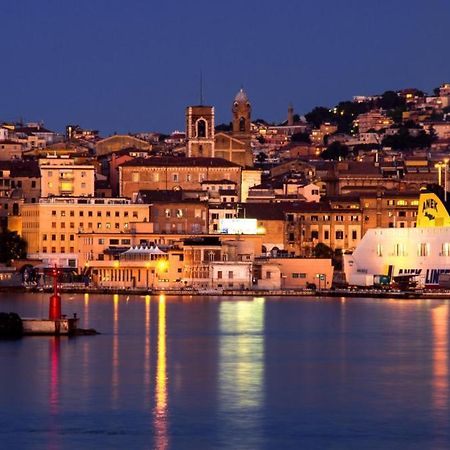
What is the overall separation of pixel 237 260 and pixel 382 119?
74.2m

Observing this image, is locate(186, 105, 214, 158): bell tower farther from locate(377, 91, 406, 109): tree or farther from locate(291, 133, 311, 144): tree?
locate(377, 91, 406, 109): tree

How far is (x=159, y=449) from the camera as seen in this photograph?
84.9 ft

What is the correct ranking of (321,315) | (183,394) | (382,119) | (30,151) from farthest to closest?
(382,119) → (30,151) → (321,315) → (183,394)

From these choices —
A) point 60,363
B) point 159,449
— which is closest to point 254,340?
point 60,363

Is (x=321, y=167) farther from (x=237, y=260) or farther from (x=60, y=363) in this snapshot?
(x=60, y=363)

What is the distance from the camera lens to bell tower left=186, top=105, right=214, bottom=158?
Answer: 92688 millimetres

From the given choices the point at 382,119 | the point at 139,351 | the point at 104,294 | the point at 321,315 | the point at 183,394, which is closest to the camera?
the point at 183,394

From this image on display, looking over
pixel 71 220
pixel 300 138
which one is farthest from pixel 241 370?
pixel 300 138

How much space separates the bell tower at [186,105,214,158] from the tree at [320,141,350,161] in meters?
27.3

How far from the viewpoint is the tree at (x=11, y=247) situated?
2989 inches

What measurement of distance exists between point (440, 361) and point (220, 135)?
2346 inches

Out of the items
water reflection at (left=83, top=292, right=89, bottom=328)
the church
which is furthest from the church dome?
water reflection at (left=83, top=292, right=89, bottom=328)

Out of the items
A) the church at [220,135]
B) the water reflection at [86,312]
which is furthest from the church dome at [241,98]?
the water reflection at [86,312]

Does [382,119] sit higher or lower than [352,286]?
higher
